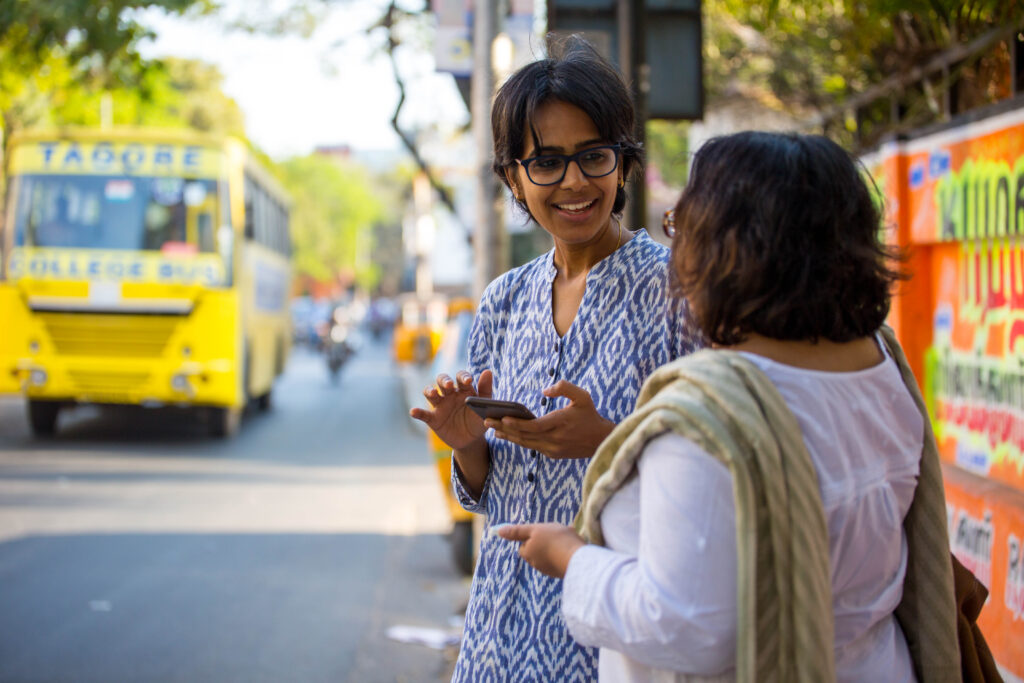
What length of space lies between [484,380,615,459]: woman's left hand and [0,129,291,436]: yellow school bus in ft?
36.3

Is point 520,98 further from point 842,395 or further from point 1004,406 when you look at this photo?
point 1004,406

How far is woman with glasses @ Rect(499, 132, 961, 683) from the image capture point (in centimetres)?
133

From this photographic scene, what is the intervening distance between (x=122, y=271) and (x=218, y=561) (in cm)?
625

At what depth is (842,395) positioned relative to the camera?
1.43 meters

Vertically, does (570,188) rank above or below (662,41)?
below

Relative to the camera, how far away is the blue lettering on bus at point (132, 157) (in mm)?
12562

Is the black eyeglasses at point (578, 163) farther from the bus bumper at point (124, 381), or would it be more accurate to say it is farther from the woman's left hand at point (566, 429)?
the bus bumper at point (124, 381)

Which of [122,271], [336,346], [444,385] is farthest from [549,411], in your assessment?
[336,346]

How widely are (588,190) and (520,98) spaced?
0.71 ft

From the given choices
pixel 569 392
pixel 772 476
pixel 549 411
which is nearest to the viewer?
pixel 772 476

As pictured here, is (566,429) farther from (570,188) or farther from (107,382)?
(107,382)

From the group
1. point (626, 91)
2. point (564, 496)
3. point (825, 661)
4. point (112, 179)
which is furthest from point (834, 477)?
point (112, 179)

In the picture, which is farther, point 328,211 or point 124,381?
point 328,211

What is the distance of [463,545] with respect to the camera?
6.75 metres
